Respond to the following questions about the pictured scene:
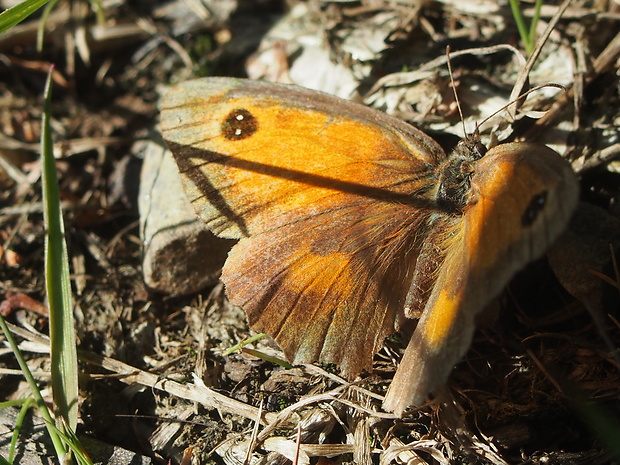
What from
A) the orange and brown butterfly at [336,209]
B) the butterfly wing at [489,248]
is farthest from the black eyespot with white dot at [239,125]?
the butterfly wing at [489,248]

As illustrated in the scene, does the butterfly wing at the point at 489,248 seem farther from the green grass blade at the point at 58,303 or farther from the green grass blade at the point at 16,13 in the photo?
the green grass blade at the point at 16,13

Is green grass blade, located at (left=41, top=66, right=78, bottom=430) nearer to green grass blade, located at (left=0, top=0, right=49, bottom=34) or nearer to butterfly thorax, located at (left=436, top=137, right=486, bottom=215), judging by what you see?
green grass blade, located at (left=0, top=0, right=49, bottom=34)

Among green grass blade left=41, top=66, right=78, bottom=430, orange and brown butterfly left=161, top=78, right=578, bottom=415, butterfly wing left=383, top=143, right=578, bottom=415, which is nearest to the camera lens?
butterfly wing left=383, top=143, right=578, bottom=415

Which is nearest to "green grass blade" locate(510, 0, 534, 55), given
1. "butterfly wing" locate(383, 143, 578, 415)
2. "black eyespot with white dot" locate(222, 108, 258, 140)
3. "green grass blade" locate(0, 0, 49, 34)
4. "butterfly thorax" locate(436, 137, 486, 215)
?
"butterfly thorax" locate(436, 137, 486, 215)

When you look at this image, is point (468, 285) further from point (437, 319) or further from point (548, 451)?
point (548, 451)

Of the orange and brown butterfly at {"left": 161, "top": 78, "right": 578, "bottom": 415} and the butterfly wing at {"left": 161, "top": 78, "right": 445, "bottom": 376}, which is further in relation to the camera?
the butterfly wing at {"left": 161, "top": 78, "right": 445, "bottom": 376}

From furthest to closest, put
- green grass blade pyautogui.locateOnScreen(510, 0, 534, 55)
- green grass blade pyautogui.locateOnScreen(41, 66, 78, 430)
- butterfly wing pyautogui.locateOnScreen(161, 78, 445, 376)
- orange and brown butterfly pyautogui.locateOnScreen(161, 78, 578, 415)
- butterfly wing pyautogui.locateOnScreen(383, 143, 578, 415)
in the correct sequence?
green grass blade pyautogui.locateOnScreen(510, 0, 534, 55) → green grass blade pyautogui.locateOnScreen(41, 66, 78, 430) → butterfly wing pyautogui.locateOnScreen(161, 78, 445, 376) → orange and brown butterfly pyautogui.locateOnScreen(161, 78, 578, 415) → butterfly wing pyautogui.locateOnScreen(383, 143, 578, 415)

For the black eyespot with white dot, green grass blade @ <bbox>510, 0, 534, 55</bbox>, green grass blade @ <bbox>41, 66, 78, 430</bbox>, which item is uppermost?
green grass blade @ <bbox>510, 0, 534, 55</bbox>
